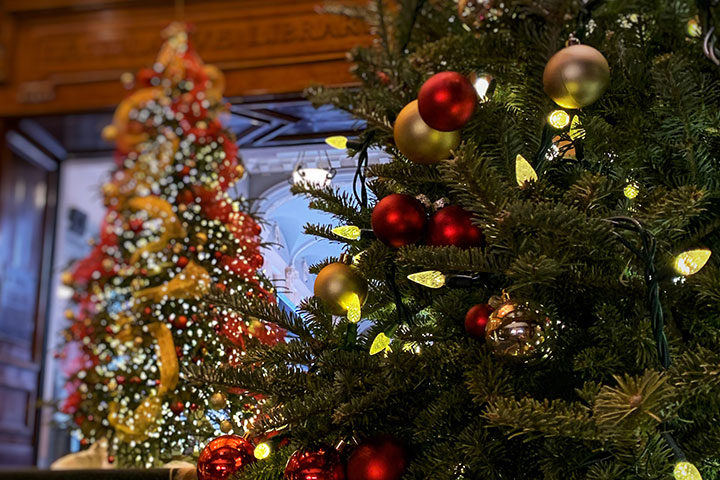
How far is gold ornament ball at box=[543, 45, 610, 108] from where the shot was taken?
2.36 ft

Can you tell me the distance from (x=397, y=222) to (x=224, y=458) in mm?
307

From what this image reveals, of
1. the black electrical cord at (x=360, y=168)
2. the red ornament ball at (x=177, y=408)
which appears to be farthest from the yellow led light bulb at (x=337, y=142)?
the red ornament ball at (x=177, y=408)

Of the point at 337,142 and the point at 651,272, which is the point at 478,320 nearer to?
the point at 651,272

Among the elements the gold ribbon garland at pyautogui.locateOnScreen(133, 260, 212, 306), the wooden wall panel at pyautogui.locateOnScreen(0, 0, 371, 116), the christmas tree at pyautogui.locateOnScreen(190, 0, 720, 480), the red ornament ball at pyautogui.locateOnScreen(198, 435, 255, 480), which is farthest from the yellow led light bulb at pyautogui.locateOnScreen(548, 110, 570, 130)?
the wooden wall panel at pyautogui.locateOnScreen(0, 0, 371, 116)

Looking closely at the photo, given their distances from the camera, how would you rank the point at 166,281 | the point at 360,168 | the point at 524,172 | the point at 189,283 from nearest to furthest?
the point at 524,172
the point at 360,168
the point at 189,283
the point at 166,281

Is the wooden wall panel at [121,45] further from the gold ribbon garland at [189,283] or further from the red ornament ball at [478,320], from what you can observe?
the red ornament ball at [478,320]

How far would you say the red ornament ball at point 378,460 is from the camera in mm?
663

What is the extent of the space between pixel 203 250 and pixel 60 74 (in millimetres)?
1675

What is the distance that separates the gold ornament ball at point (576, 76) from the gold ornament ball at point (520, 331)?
0.24 metres

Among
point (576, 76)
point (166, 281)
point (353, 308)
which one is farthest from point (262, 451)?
point (166, 281)

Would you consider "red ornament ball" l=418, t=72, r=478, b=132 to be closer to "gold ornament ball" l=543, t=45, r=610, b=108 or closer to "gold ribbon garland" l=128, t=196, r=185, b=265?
"gold ornament ball" l=543, t=45, r=610, b=108

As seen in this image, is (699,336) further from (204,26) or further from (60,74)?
(60,74)

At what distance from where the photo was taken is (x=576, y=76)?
0.72 meters

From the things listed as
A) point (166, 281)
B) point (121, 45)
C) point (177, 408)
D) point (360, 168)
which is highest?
point (121, 45)
